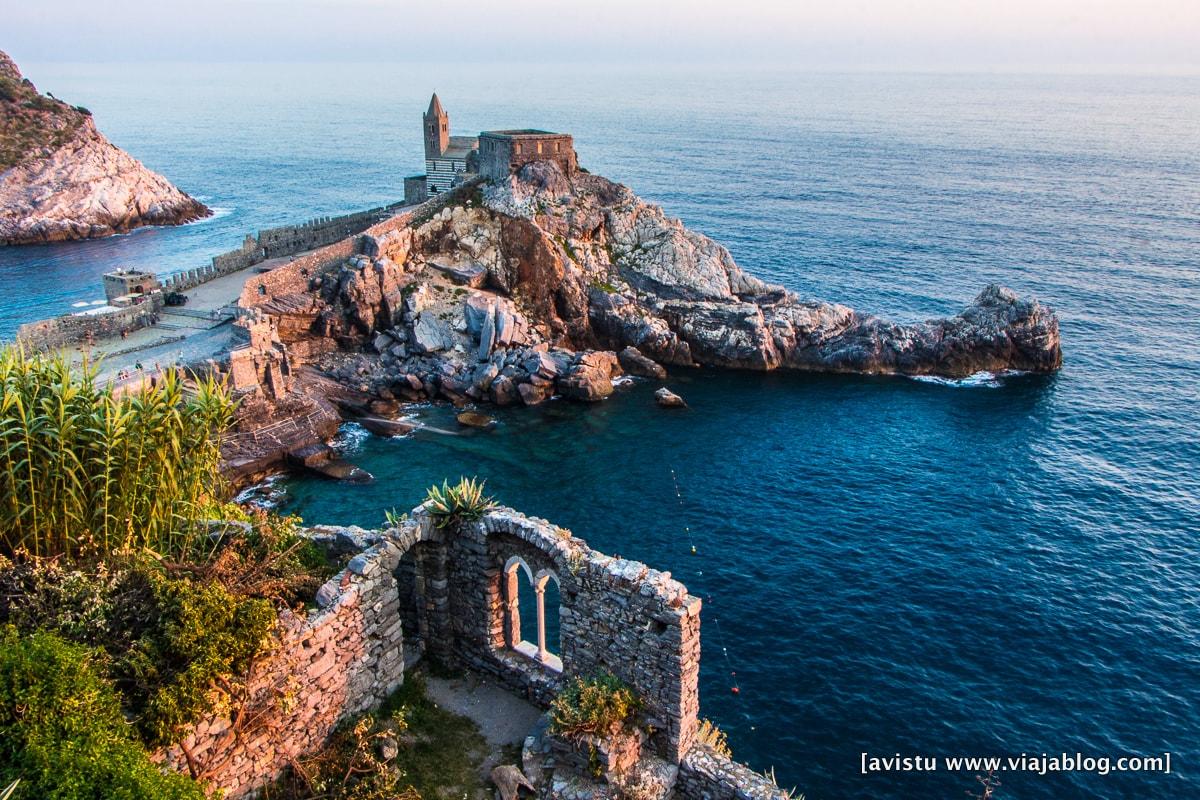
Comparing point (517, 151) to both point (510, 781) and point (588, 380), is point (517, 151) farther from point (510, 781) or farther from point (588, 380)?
point (510, 781)

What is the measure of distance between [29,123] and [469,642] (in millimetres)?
121297

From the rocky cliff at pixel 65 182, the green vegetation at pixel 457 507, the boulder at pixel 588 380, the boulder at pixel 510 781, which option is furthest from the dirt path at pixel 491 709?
the rocky cliff at pixel 65 182

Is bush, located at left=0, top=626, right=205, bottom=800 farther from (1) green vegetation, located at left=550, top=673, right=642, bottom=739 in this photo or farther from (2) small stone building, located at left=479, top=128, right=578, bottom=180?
(2) small stone building, located at left=479, top=128, right=578, bottom=180

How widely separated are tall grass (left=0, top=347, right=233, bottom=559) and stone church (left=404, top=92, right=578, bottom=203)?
56.3 metres

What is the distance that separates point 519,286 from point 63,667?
5667 cm

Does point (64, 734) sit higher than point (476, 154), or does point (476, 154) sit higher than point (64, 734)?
point (476, 154)

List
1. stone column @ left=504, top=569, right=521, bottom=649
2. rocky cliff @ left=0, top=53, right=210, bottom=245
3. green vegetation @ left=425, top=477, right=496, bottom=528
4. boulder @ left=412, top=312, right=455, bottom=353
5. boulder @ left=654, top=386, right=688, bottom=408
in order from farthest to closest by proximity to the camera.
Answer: rocky cliff @ left=0, top=53, right=210, bottom=245
boulder @ left=412, top=312, right=455, bottom=353
boulder @ left=654, top=386, right=688, bottom=408
stone column @ left=504, top=569, right=521, bottom=649
green vegetation @ left=425, top=477, right=496, bottom=528

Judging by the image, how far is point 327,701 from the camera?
1833cm

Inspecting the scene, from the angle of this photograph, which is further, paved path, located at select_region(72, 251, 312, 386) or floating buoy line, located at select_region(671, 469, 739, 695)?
paved path, located at select_region(72, 251, 312, 386)

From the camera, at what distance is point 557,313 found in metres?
67.6

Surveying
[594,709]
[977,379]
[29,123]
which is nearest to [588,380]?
[977,379]

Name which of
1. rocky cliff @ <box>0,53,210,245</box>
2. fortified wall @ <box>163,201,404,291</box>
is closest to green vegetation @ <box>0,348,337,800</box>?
fortified wall @ <box>163,201,404,291</box>

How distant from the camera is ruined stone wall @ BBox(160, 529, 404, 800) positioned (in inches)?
634

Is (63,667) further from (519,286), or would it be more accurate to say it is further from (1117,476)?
(519,286)
